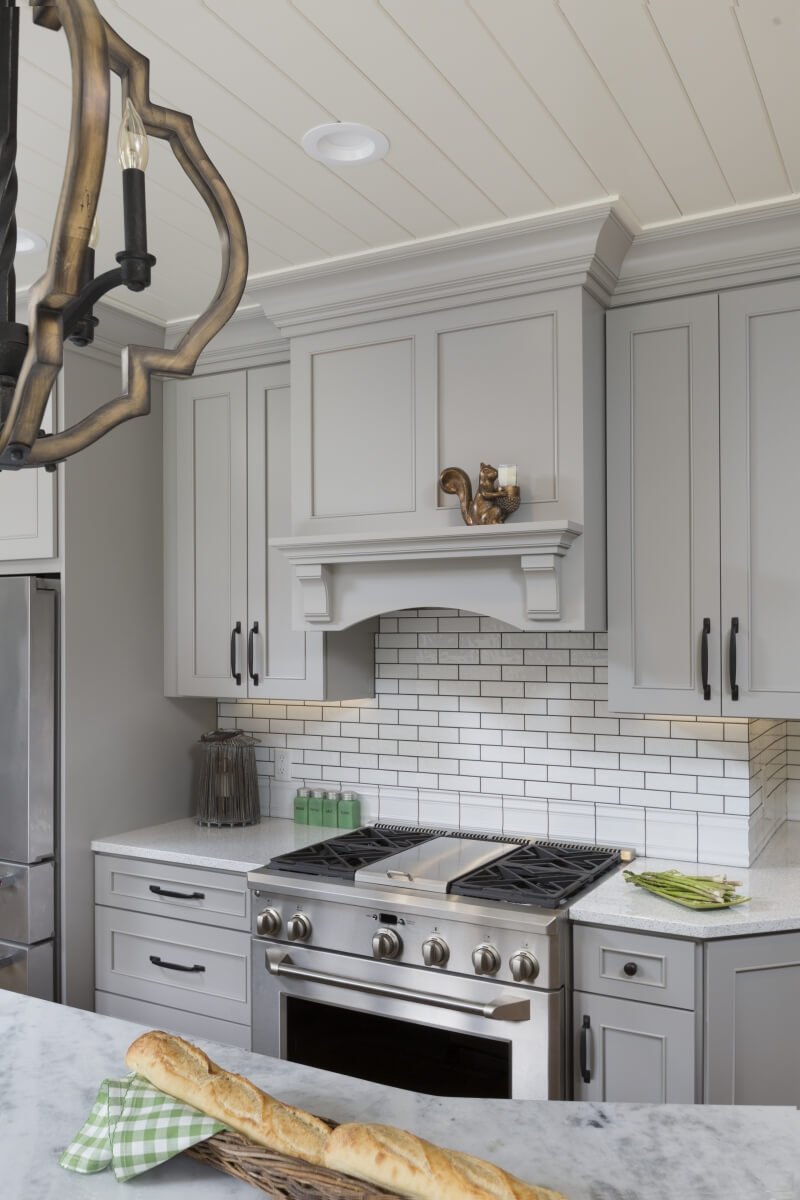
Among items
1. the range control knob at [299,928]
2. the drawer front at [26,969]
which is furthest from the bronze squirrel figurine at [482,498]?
the drawer front at [26,969]

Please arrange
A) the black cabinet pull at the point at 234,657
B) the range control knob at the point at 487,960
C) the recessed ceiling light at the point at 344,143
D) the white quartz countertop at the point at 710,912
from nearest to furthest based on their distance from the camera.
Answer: the recessed ceiling light at the point at 344,143
the white quartz countertop at the point at 710,912
the range control knob at the point at 487,960
the black cabinet pull at the point at 234,657

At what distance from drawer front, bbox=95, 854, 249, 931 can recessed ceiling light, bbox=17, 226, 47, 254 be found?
6.02ft

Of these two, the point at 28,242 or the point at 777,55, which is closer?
the point at 777,55

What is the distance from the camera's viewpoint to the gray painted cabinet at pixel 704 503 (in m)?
2.49

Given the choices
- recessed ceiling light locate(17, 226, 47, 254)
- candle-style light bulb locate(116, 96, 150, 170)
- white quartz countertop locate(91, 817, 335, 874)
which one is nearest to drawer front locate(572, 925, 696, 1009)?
white quartz countertop locate(91, 817, 335, 874)

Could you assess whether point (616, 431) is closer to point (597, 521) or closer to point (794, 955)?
point (597, 521)

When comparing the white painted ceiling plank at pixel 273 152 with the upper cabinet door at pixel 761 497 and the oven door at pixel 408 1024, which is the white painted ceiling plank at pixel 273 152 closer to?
the upper cabinet door at pixel 761 497

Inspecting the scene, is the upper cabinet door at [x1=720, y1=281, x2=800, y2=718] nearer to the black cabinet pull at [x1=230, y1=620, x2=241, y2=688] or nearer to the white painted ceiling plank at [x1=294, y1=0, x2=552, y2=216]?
the white painted ceiling plank at [x1=294, y1=0, x2=552, y2=216]

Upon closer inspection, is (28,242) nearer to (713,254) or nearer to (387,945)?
(713,254)

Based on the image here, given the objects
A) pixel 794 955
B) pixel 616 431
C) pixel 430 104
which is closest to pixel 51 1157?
pixel 794 955

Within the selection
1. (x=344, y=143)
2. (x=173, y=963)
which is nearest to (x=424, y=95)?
(x=344, y=143)

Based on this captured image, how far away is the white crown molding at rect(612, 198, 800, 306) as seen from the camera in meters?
2.44

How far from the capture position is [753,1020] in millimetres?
2264

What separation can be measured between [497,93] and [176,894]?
236 centimetres
